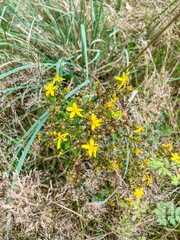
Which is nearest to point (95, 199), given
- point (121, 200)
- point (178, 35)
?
point (121, 200)

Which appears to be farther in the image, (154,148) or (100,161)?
(154,148)

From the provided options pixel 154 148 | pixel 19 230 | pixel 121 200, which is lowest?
pixel 19 230

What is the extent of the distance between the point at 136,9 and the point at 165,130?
152 centimetres

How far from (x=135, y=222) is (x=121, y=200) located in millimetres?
250

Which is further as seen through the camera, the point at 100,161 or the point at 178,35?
the point at 178,35

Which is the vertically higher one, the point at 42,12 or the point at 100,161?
the point at 42,12

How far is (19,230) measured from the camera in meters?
1.68

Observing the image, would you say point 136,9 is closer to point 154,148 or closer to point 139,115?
point 139,115

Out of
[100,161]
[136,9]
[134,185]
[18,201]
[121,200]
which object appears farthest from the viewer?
[136,9]

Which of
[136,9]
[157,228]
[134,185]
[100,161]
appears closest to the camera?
[100,161]

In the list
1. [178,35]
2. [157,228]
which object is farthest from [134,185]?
[178,35]

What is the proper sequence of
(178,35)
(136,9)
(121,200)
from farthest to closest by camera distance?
1. (178,35)
2. (136,9)
3. (121,200)

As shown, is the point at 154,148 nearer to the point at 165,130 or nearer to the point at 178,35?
the point at 165,130

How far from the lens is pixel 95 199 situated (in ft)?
5.97
